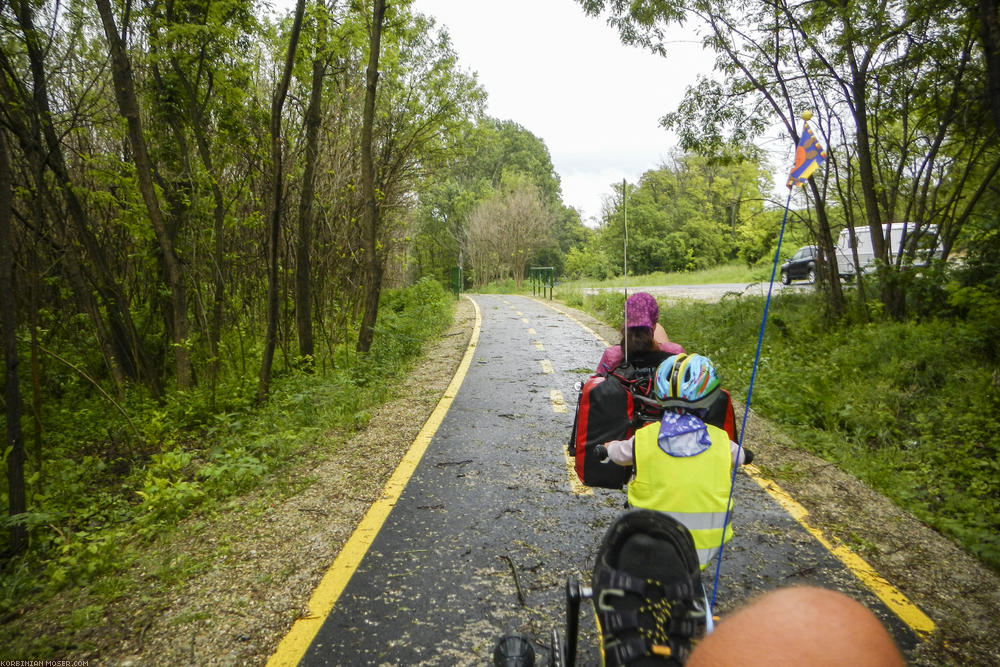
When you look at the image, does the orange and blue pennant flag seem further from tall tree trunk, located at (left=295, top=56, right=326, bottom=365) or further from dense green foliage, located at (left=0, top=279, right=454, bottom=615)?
tall tree trunk, located at (left=295, top=56, right=326, bottom=365)

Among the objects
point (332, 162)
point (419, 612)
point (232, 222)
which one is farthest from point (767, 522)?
point (332, 162)

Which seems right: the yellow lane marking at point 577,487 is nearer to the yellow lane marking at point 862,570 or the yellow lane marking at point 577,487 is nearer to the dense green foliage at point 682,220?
the yellow lane marking at point 862,570

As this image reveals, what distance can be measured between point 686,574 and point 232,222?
8.63 metres

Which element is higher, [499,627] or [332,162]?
[332,162]

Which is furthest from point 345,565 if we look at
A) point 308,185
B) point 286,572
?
point 308,185

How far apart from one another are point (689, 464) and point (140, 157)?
740 centimetres

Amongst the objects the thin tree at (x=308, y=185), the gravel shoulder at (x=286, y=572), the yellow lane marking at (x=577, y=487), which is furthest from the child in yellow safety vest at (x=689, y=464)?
the thin tree at (x=308, y=185)

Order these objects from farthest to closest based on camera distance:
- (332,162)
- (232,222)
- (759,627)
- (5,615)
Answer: (332,162) < (232,222) < (5,615) < (759,627)

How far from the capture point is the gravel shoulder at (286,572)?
8.52 ft

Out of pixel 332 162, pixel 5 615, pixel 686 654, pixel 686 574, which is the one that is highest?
pixel 332 162

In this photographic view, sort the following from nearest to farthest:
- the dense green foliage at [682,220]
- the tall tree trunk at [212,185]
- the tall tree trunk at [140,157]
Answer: the tall tree trunk at [140,157] < the tall tree trunk at [212,185] < the dense green foliage at [682,220]

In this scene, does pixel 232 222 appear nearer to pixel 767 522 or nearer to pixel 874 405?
pixel 767 522

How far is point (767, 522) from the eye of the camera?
3914mm

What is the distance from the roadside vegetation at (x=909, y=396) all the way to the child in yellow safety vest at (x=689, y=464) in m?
2.68
